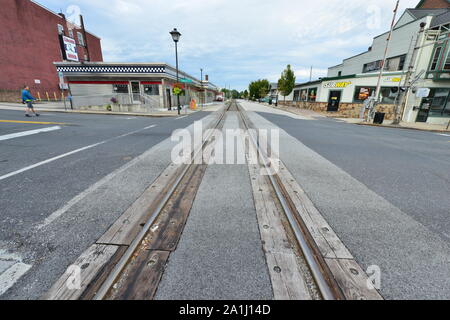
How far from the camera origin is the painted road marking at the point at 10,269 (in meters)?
1.61

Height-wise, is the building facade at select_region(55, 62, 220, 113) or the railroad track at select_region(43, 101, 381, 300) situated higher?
the building facade at select_region(55, 62, 220, 113)

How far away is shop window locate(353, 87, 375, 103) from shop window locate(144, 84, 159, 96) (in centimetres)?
2217

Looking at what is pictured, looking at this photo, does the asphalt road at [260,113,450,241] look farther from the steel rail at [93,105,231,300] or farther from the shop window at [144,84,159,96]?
the shop window at [144,84,159,96]

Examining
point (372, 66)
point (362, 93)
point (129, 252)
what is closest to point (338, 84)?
point (362, 93)

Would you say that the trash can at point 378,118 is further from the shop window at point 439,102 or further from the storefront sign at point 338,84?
the storefront sign at point 338,84

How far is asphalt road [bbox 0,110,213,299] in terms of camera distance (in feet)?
6.44

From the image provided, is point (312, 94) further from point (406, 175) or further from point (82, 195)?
point (82, 195)

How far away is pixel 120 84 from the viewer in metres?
21.1

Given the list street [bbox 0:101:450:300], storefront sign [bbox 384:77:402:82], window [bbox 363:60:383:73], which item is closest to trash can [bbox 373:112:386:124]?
storefront sign [bbox 384:77:402:82]

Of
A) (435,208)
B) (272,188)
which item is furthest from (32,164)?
(435,208)

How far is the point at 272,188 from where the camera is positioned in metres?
3.58
